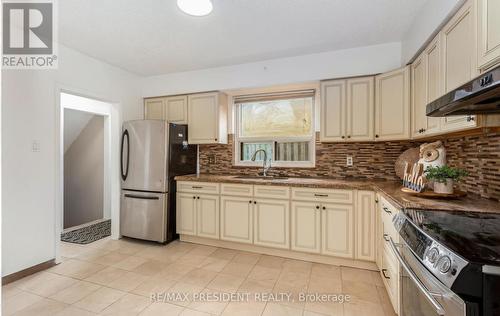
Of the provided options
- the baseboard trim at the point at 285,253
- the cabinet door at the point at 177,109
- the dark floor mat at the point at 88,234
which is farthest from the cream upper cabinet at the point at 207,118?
the dark floor mat at the point at 88,234

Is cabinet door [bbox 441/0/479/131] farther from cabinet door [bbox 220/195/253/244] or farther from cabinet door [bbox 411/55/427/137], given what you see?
cabinet door [bbox 220/195/253/244]

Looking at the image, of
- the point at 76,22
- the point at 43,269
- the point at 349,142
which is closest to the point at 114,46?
the point at 76,22

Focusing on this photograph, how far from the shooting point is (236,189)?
9.34 feet

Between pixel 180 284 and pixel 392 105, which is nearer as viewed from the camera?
pixel 180 284

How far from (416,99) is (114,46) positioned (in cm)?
316

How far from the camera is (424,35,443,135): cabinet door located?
5.75 feet

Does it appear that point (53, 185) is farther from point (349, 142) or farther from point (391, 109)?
point (391, 109)

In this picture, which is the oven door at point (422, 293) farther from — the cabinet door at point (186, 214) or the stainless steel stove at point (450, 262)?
the cabinet door at point (186, 214)

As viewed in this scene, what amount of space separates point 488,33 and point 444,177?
0.93 metres

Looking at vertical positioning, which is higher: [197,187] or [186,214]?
[197,187]

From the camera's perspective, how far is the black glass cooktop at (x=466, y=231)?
31.0 inches

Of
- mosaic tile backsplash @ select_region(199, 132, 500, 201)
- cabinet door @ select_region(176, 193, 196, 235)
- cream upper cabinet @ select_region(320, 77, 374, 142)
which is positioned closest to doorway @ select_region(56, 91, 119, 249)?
cabinet door @ select_region(176, 193, 196, 235)

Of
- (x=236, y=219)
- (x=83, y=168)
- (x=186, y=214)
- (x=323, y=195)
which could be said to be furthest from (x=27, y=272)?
(x=323, y=195)

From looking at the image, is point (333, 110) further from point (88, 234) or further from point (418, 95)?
point (88, 234)
